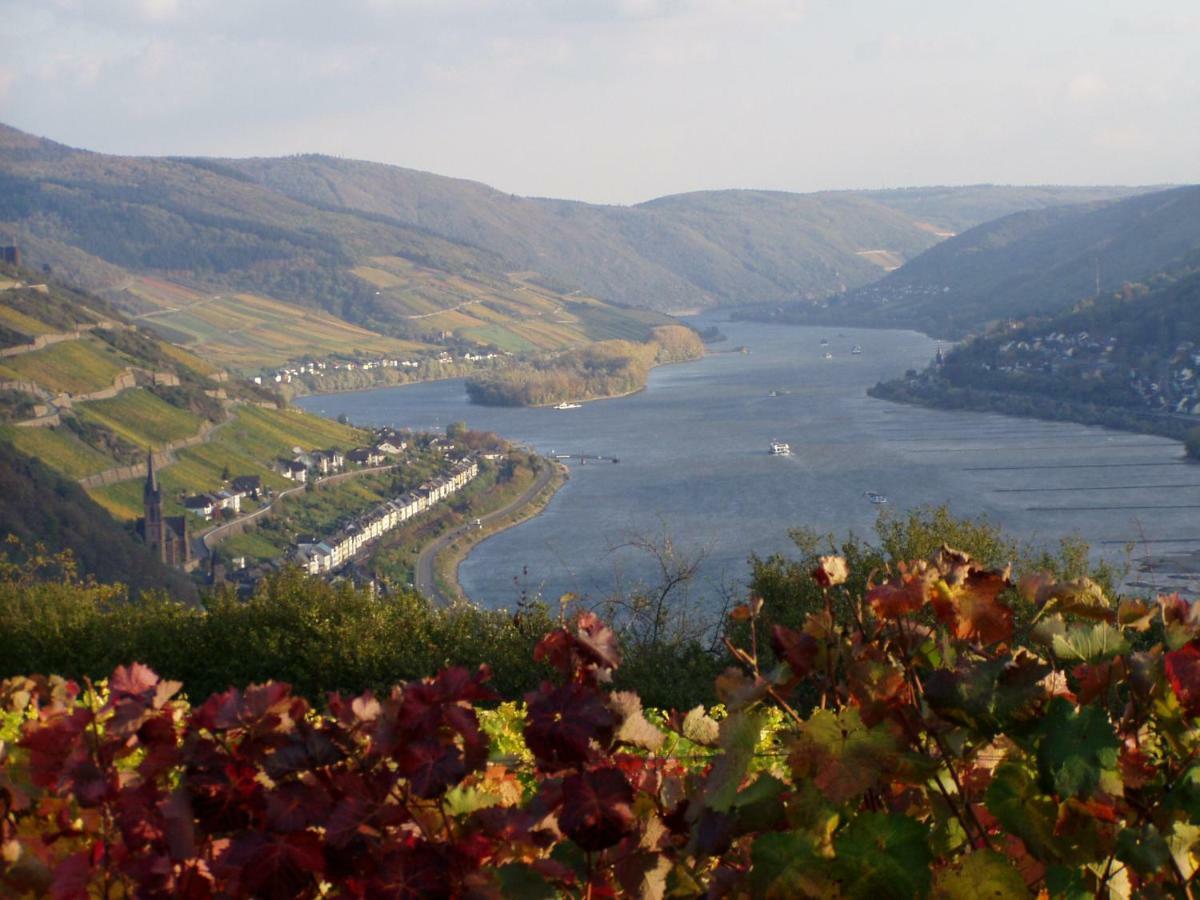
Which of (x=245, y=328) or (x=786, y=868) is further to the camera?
(x=245, y=328)

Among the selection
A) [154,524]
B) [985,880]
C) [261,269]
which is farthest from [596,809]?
[261,269]

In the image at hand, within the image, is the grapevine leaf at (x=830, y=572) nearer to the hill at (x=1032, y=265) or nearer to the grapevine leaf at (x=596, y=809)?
the grapevine leaf at (x=596, y=809)

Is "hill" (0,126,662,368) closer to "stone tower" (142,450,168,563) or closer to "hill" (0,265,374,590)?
"hill" (0,265,374,590)

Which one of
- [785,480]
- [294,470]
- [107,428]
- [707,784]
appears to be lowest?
[294,470]

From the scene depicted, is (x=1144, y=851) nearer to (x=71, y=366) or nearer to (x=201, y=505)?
(x=201, y=505)

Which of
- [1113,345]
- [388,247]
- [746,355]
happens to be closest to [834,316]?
[746,355]

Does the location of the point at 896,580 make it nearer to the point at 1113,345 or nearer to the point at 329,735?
the point at 329,735

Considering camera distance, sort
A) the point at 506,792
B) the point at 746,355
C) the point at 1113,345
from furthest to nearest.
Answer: the point at 746,355
the point at 1113,345
the point at 506,792

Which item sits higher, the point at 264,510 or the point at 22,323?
the point at 22,323
